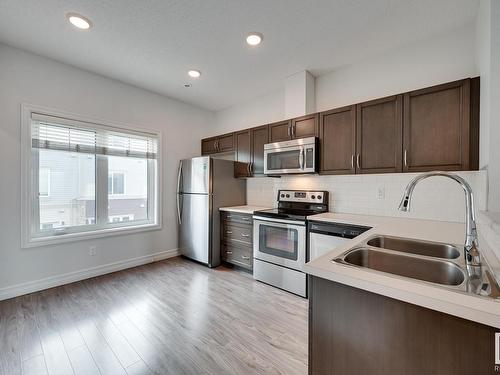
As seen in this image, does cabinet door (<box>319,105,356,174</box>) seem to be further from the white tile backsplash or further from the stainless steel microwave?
the white tile backsplash

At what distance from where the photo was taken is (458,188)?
2.19m

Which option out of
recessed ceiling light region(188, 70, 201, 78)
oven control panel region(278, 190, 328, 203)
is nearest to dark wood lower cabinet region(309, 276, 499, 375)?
oven control panel region(278, 190, 328, 203)

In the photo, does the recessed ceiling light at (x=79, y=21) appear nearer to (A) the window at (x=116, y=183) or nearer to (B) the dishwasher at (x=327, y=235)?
(A) the window at (x=116, y=183)

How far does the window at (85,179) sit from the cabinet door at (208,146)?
908 millimetres

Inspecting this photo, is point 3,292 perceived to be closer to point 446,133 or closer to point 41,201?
point 41,201

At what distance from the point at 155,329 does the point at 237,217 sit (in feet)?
5.69

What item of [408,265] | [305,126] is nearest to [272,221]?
[305,126]

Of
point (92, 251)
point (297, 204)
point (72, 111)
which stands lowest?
point (92, 251)

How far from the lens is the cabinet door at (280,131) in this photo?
10.2ft

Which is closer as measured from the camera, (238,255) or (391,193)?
(391,193)

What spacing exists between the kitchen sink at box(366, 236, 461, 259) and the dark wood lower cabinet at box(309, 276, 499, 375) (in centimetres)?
62

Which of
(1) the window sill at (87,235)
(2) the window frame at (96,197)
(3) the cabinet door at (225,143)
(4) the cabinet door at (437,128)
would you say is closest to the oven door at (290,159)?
(3) the cabinet door at (225,143)

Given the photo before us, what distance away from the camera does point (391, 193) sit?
258cm

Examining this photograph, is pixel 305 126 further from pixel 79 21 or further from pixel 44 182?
pixel 44 182
